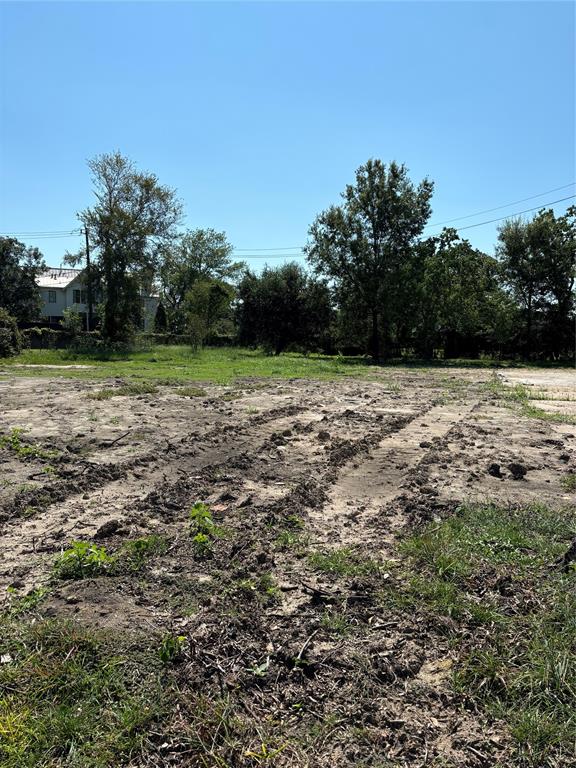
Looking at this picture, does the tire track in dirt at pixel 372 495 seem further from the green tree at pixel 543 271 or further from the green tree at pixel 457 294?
the green tree at pixel 543 271

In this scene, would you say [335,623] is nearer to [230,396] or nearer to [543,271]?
[230,396]

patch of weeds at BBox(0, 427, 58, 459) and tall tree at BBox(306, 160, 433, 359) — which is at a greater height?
tall tree at BBox(306, 160, 433, 359)

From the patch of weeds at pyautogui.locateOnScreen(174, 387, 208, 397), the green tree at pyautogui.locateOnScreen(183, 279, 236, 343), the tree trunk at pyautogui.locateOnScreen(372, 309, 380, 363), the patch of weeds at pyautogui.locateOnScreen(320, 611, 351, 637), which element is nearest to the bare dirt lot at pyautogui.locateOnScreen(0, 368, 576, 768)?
the patch of weeds at pyautogui.locateOnScreen(320, 611, 351, 637)

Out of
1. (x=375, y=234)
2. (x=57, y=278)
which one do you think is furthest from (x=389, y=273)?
(x=57, y=278)

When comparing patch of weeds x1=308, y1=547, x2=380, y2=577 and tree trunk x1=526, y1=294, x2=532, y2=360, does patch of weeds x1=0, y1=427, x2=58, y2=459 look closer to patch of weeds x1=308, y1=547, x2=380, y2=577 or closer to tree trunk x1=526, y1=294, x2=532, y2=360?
patch of weeds x1=308, y1=547, x2=380, y2=577

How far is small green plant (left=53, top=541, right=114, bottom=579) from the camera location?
314 centimetres

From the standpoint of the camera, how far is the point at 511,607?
280 cm

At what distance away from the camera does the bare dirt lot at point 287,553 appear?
2.04 m

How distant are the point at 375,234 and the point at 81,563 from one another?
32.9 meters

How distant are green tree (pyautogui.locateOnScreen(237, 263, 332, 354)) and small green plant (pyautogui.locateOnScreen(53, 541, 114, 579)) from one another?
35842 millimetres

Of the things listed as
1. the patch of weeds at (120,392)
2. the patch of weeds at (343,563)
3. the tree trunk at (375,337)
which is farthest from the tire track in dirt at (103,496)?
the tree trunk at (375,337)

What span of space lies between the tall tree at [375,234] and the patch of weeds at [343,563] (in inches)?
1184

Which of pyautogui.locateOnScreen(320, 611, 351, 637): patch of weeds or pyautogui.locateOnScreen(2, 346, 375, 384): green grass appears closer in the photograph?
pyautogui.locateOnScreen(320, 611, 351, 637): patch of weeds

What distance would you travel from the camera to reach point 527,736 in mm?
1950
